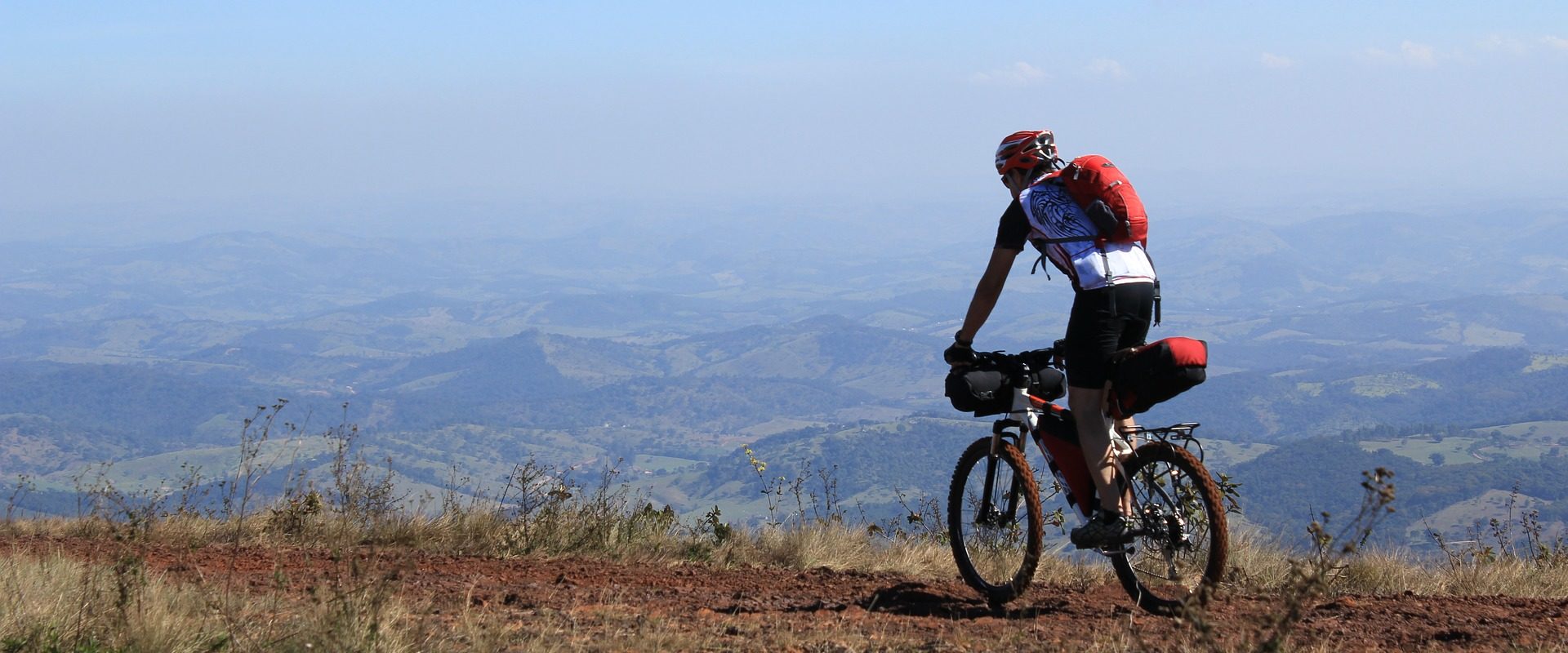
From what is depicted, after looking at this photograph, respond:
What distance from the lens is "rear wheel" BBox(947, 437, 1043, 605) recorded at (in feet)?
17.2

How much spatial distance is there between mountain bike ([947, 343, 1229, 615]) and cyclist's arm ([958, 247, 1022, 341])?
229 millimetres

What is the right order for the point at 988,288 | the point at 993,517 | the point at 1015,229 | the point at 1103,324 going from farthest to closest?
the point at 993,517 → the point at 988,288 → the point at 1015,229 → the point at 1103,324

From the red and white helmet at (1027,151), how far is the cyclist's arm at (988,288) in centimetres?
37

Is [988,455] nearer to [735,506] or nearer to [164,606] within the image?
[164,606]

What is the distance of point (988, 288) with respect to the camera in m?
5.01

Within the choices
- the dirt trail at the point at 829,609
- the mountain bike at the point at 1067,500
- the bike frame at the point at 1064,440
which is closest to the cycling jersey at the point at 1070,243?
the mountain bike at the point at 1067,500

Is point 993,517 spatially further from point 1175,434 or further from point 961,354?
point 1175,434

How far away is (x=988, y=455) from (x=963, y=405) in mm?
503

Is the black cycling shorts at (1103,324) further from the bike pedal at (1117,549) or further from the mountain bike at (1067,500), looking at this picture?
the bike pedal at (1117,549)

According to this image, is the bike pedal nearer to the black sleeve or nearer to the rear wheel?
the rear wheel

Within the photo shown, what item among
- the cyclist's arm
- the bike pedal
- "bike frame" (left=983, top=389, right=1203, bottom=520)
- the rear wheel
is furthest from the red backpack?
the bike pedal

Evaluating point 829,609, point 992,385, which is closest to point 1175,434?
point 992,385

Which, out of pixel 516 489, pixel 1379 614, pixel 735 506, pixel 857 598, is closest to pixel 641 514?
pixel 516 489

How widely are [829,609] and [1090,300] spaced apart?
1.75 m
